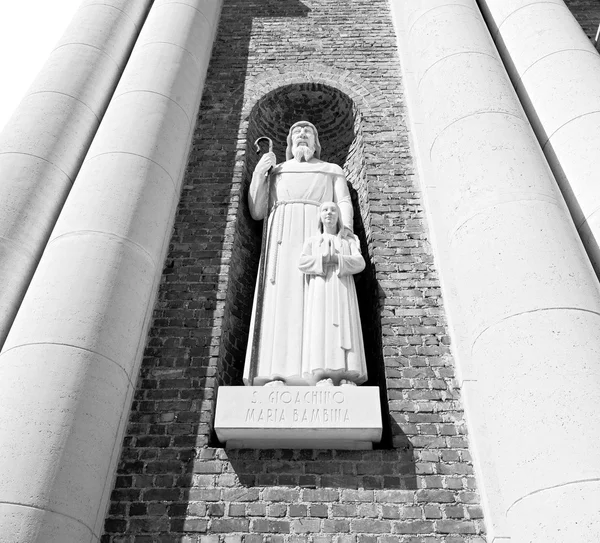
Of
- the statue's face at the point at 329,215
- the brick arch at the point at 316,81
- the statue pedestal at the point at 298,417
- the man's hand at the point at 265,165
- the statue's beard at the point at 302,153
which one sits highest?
the brick arch at the point at 316,81

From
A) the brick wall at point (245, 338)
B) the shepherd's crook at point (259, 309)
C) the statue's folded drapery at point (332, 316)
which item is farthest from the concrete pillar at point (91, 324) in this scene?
the statue's folded drapery at point (332, 316)

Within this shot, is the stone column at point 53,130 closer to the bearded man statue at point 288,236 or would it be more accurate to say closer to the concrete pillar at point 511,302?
the bearded man statue at point 288,236

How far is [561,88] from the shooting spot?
6.65 meters

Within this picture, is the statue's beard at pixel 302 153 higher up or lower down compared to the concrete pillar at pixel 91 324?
higher up

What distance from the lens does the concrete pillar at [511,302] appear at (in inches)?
156

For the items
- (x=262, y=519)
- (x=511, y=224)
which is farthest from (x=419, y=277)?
(x=262, y=519)

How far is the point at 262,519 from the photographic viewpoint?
15.3ft

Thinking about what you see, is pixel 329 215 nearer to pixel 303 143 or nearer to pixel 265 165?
pixel 265 165

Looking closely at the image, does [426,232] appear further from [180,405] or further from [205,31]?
[205,31]

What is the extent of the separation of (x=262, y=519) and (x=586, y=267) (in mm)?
2985

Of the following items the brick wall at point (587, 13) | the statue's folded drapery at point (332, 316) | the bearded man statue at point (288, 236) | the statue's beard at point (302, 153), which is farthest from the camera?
the brick wall at point (587, 13)

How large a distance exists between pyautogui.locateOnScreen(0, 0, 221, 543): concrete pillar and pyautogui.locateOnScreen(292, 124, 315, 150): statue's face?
1.20 m

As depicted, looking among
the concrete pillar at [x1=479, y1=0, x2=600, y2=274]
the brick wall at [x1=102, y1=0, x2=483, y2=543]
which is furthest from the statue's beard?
the concrete pillar at [x1=479, y1=0, x2=600, y2=274]

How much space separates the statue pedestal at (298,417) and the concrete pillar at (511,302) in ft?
2.79
